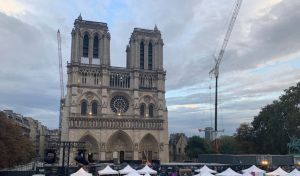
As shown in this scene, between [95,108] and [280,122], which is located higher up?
[95,108]

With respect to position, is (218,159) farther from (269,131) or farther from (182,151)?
(182,151)

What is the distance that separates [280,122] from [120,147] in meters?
34.8

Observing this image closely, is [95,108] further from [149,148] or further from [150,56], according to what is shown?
[150,56]

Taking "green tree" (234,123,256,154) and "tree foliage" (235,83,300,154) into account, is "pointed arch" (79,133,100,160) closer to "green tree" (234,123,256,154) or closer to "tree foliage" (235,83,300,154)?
"green tree" (234,123,256,154)

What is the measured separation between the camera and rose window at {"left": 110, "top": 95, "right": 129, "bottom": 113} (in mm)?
82312

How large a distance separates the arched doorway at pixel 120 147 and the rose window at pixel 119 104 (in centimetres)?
509

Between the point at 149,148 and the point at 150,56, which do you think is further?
the point at 150,56

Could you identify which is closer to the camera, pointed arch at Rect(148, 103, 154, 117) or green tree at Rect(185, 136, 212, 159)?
pointed arch at Rect(148, 103, 154, 117)

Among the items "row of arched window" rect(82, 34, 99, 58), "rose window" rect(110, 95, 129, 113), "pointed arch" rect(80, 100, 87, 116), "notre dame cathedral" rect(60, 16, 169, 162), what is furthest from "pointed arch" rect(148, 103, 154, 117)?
"row of arched window" rect(82, 34, 99, 58)

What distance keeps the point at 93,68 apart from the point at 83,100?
7158 mm

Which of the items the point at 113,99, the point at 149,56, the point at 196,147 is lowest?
the point at 196,147

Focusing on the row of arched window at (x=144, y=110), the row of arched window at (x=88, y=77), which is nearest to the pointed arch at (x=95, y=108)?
the row of arched window at (x=88, y=77)

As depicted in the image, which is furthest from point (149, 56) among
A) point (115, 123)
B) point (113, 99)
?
point (115, 123)

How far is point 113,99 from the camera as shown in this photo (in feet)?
270
